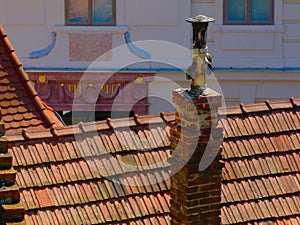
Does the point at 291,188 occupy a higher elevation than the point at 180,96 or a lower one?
lower

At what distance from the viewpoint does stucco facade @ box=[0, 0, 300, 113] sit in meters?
18.3

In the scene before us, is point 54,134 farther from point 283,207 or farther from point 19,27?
point 19,27

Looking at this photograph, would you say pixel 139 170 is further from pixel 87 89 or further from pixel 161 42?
pixel 161 42

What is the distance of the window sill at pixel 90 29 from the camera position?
18172 mm

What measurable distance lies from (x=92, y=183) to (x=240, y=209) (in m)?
1.62

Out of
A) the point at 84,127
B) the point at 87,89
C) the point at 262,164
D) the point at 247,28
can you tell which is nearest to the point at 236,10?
the point at 247,28

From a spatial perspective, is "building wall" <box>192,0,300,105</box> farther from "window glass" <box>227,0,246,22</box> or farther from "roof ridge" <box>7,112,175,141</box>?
"roof ridge" <box>7,112,175,141</box>

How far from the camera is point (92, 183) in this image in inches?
392

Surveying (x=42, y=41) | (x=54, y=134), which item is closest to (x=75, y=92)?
(x=42, y=41)

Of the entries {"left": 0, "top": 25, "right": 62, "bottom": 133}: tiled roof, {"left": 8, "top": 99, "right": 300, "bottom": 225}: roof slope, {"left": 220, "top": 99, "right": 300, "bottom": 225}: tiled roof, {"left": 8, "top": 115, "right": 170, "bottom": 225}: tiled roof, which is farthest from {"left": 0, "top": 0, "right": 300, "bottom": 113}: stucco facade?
{"left": 8, "top": 115, "right": 170, "bottom": 225}: tiled roof

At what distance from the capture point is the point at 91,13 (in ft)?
60.2

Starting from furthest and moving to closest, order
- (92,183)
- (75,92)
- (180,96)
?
(75,92) < (92,183) < (180,96)

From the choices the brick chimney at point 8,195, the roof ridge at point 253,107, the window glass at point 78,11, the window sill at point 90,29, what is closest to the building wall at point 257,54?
the window sill at point 90,29

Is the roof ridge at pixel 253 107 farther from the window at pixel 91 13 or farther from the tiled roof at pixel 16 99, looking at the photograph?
the window at pixel 91 13
